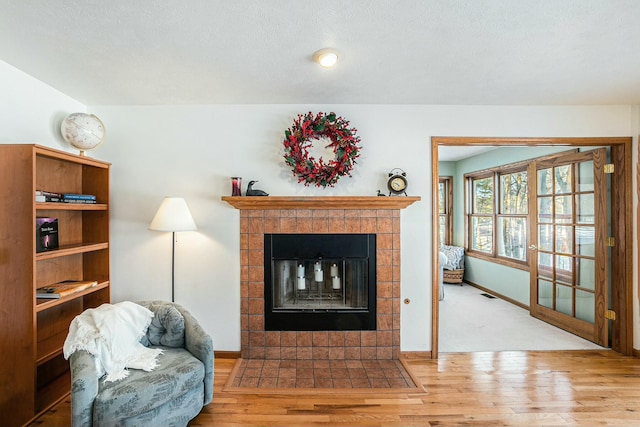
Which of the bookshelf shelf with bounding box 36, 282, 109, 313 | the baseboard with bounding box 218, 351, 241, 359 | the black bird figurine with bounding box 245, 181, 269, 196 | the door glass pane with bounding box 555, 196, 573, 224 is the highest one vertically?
the black bird figurine with bounding box 245, 181, 269, 196

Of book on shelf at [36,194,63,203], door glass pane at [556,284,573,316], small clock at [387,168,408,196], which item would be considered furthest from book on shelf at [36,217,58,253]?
door glass pane at [556,284,573,316]

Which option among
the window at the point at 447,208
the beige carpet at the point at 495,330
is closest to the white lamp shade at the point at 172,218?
the beige carpet at the point at 495,330

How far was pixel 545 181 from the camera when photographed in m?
3.94

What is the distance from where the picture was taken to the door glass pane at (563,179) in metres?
3.58

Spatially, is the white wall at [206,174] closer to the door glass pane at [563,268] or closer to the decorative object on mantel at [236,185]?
the decorative object on mantel at [236,185]

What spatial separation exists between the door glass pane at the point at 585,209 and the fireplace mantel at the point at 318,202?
1.96 m

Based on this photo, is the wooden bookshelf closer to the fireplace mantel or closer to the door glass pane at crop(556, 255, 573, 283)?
the fireplace mantel

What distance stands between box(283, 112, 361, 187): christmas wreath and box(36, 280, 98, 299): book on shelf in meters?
1.89

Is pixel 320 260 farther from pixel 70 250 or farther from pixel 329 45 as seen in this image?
pixel 70 250

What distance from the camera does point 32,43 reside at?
191 cm

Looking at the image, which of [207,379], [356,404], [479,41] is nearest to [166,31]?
[479,41]

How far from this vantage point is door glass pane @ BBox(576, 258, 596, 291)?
327 cm

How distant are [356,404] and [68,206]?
8.25ft

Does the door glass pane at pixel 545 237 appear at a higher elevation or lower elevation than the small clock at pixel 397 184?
lower
